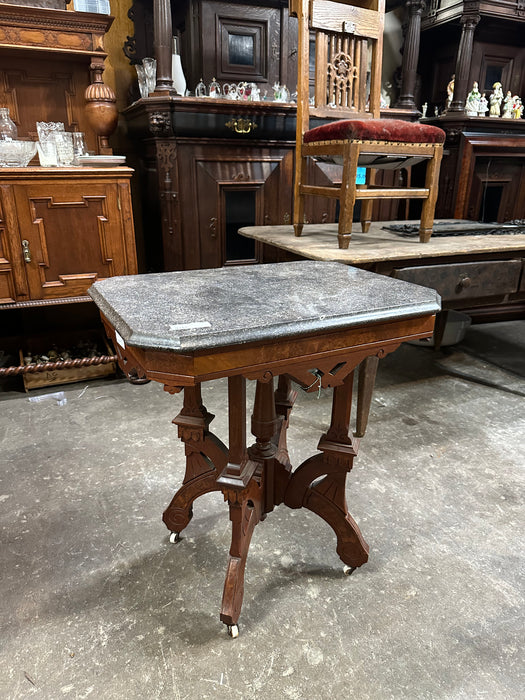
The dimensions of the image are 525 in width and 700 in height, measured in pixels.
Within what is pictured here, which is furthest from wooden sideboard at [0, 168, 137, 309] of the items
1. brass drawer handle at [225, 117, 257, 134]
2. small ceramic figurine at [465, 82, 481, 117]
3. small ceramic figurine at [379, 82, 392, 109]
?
small ceramic figurine at [465, 82, 481, 117]

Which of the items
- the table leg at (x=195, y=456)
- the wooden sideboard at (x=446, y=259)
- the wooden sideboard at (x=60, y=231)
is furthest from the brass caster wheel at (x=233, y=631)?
the wooden sideboard at (x=60, y=231)

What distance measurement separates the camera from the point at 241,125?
108 inches

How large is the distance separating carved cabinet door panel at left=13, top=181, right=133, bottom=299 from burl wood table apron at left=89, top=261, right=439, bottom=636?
1.10 m

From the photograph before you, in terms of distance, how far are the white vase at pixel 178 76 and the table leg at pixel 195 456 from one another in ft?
6.98

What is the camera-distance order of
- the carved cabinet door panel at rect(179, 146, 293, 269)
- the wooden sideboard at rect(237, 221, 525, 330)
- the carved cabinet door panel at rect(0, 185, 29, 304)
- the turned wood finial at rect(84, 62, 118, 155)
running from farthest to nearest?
the carved cabinet door panel at rect(179, 146, 293, 269) < the turned wood finial at rect(84, 62, 118, 155) < the carved cabinet door panel at rect(0, 185, 29, 304) < the wooden sideboard at rect(237, 221, 525, 330)

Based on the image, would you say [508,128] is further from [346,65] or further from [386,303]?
[386,303]

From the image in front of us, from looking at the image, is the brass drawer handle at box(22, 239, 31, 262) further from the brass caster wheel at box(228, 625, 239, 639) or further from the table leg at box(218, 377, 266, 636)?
the brass caster wheel at box(228, 625, 239, 639)

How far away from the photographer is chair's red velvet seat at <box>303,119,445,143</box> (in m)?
2.03

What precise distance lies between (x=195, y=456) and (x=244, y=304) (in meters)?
0.54

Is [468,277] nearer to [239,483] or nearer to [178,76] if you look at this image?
[239,483]

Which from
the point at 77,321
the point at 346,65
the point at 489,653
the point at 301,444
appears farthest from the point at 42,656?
the point at 346,65

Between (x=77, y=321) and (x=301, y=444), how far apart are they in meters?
1.68

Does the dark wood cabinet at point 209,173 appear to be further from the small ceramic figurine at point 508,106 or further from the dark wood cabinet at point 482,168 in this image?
the small ceramic figurine at point 508,106

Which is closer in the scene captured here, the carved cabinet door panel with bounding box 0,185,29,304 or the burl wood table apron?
the burl wood table apron
